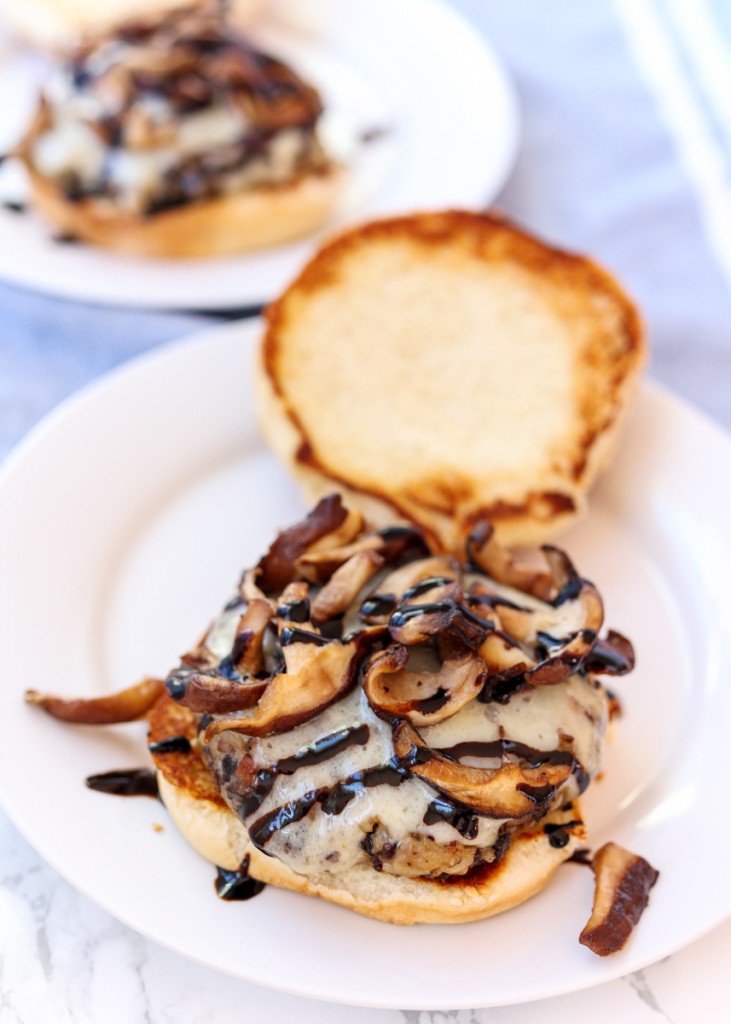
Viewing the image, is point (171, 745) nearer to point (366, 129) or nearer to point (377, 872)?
point (377, 872)

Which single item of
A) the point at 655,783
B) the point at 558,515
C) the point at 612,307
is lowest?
the point at 655,783

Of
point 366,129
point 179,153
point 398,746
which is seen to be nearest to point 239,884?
point 398,746

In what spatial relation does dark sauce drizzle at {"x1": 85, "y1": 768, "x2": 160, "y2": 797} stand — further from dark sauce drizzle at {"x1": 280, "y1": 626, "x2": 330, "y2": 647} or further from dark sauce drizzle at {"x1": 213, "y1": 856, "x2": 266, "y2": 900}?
dark sauce drizzle at {"x1": 280, "y1": 626, "x2": 330, "y2": 647}

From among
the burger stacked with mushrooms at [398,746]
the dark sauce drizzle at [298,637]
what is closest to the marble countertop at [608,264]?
the burger stacked with mushrooms at [398,746]

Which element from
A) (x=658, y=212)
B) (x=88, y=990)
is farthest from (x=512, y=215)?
(x=88, y=990)

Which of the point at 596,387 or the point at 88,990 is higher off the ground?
the point at 596,387

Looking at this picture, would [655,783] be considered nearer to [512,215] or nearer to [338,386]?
[338,386]
